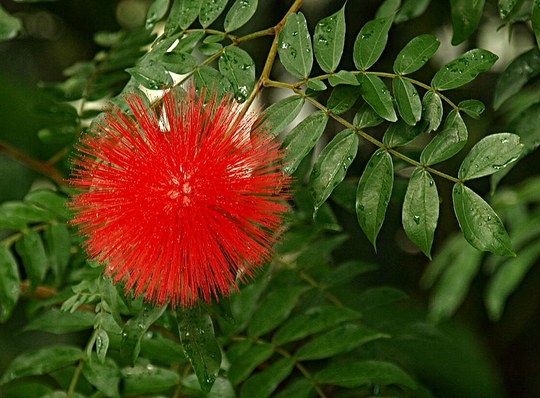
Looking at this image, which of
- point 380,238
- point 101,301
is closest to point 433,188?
point 101,301

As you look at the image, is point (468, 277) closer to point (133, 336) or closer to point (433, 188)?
point (433, 188)

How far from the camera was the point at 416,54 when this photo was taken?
2.81ft

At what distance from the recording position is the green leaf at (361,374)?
1.03 meters

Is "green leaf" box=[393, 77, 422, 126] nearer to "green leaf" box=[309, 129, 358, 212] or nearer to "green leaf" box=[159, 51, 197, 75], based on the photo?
"green leaf" box=[309, 129, 358, 212]

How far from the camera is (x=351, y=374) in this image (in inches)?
41.2

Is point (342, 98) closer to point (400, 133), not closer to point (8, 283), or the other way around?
point (400, 133)

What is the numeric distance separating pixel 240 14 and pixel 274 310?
0.44 meters

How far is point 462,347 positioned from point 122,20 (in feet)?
4.29

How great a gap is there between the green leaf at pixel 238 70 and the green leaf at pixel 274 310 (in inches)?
15.2

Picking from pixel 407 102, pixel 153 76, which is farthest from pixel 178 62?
pixel 407 102

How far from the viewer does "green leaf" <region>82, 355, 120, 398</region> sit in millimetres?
1006

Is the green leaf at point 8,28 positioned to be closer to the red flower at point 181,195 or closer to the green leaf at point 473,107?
the red flower at point 181,195

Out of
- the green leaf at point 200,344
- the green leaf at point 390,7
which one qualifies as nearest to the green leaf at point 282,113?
the green leaf at point 200,344

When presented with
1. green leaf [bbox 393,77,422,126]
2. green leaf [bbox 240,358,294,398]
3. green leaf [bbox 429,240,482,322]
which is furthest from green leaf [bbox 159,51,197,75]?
green leaf [bbox 429,240,482,322]
